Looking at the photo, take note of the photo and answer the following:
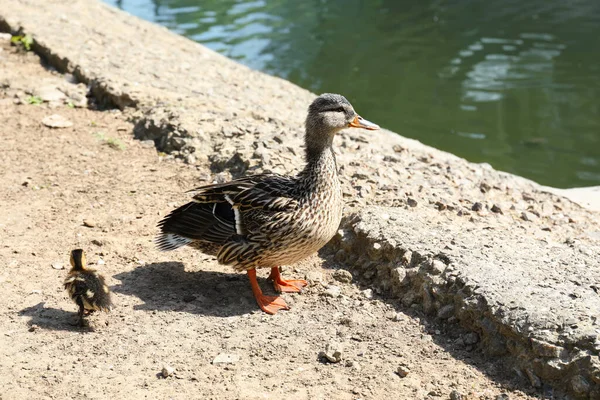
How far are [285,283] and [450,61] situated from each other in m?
10.6

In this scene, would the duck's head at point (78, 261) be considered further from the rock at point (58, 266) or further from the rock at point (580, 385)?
the rock at point (580, 385)

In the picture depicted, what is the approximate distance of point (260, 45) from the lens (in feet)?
55.4

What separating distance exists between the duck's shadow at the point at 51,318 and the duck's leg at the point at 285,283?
52.4 inches

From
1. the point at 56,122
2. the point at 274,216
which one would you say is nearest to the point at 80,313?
the point at 274,216

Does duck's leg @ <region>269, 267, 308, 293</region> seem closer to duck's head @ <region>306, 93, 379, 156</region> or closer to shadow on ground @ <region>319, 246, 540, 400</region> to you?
shadow on ground @ <region>319, 246, 540, 400</region>

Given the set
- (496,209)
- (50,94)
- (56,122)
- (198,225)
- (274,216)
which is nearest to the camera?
(274,216)

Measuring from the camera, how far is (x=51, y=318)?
5086 mm

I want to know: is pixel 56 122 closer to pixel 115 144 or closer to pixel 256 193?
pixel 115 144

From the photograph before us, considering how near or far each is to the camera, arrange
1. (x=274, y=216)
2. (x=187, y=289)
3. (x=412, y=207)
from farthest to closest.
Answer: (x=412, y=207), (x=187, y=289), (x=274, y=216)

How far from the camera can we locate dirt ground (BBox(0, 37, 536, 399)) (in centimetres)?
448

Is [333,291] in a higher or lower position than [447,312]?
lower

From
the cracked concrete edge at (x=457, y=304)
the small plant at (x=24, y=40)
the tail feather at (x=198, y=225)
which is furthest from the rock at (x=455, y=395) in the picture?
the small plant at (x=24, y=40)

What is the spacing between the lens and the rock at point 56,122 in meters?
8.19

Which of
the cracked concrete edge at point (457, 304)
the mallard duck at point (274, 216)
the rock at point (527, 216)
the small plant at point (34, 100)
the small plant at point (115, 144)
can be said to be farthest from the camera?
the small plant at point (34, 100)
